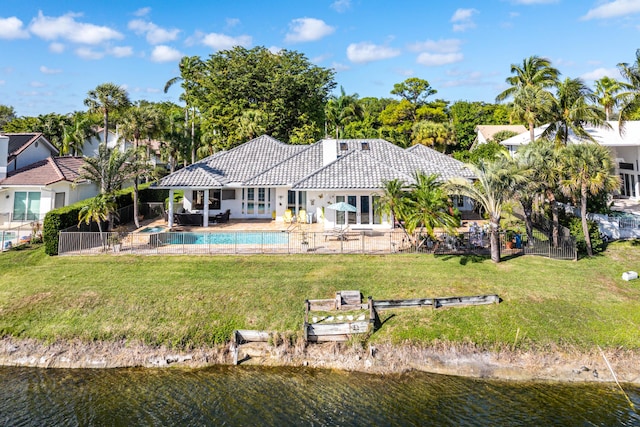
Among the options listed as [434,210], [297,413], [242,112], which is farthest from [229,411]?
[242,112]

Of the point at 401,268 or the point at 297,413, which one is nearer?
the point at 297,413

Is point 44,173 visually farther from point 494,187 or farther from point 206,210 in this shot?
point 494,187

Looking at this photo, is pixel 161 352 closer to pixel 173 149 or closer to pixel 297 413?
pixel 297 413

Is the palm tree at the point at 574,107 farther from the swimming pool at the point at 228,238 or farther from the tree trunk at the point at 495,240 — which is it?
the swimming pool at the point at 228,238

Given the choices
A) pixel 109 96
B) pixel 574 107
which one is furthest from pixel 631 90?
pixel 109 96

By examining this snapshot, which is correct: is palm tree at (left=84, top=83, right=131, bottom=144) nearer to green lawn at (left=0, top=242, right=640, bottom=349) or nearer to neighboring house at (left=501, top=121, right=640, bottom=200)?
green lawn at (left=0, top=242, right=640, bottom=349)
